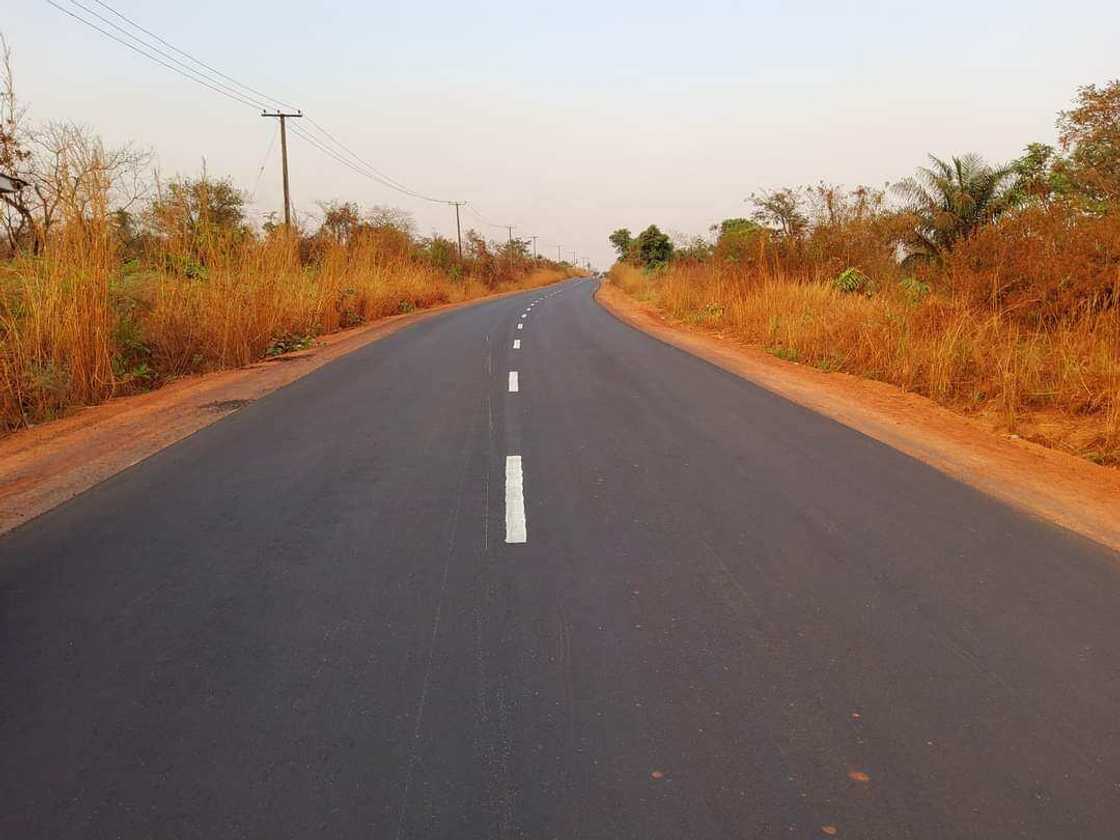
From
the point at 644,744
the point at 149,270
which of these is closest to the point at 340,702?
the point at 644,744

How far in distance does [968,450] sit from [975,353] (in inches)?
136

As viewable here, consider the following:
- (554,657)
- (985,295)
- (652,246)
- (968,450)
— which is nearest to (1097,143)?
(985,295)

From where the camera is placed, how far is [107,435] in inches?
348

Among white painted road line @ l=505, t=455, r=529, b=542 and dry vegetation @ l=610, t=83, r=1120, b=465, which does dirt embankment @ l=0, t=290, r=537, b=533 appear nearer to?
white painted road line @ l=505, t=455, r=529, b=542

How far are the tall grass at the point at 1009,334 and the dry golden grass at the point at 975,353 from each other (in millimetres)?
21

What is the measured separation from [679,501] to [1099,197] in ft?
34.7

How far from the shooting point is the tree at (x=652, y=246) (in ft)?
229

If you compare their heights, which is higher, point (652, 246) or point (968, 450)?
point (652, 246)

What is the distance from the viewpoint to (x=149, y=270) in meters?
13.2

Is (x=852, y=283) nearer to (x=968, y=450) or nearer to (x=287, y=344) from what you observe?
(x=968, y=450)

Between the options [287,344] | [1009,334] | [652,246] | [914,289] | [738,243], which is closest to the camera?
[1009,334]

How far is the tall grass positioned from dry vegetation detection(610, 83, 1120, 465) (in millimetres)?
23

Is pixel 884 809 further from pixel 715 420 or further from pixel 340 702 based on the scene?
pixel 715 420

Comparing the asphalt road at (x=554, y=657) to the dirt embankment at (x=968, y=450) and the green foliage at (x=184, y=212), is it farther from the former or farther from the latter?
the green foliage at (x=184, y=212)
